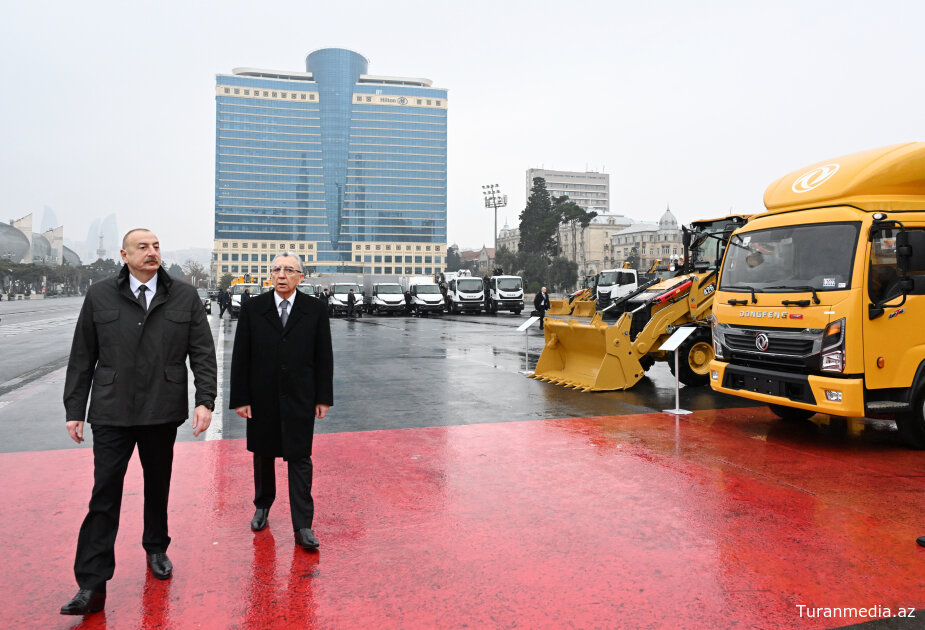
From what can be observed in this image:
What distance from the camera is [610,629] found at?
9.98 ft

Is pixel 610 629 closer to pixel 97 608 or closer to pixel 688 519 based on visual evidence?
pixel 688 519

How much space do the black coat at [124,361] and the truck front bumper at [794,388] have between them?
18.6 ft

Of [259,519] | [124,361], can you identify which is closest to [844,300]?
[259,519]

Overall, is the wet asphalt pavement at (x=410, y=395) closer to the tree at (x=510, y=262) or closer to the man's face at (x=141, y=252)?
the man's face at (x=141, y=252)

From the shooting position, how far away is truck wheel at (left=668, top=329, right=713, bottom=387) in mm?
10648

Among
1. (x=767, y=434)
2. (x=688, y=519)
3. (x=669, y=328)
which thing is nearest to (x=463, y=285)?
(x=669, y=328)

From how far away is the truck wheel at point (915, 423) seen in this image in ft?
21.0

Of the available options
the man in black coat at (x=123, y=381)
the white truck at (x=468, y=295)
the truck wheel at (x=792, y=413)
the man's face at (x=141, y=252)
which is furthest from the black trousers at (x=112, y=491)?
the white truck at (x=468, y=295)

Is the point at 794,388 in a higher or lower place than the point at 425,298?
lower

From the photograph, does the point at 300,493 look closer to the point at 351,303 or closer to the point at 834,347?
the point at 834,347

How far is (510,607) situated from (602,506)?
1.74 metres

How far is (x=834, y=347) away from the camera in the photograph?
6.17 m

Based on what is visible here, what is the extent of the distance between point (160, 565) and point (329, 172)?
156m

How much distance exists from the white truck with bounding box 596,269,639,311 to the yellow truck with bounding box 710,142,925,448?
81.0 feet
